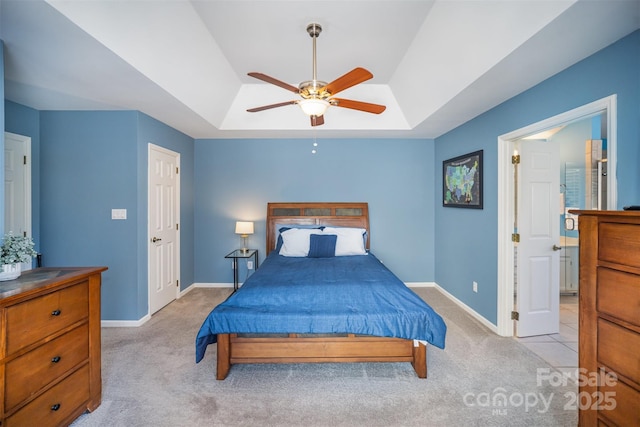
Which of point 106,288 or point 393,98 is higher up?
point 393,98

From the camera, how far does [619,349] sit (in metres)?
1.31

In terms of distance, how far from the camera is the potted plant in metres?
1.63

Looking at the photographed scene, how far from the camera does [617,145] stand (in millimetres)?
1862

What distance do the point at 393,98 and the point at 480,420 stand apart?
3.74 metres

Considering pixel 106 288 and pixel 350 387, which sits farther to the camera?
pixel 106 288

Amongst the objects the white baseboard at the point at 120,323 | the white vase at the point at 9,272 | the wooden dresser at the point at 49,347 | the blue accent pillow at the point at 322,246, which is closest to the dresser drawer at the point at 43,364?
the wooden dresser at the point at 49,347

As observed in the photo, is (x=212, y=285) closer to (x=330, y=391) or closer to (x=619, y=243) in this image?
(x=330, y=391)

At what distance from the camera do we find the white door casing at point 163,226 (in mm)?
3604

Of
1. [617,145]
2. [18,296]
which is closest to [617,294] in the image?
[617,145]

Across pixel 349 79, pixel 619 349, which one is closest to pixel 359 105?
pixel 349 79

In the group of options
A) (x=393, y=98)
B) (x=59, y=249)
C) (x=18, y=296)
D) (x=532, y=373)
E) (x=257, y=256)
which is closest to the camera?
(x=18, y=296)

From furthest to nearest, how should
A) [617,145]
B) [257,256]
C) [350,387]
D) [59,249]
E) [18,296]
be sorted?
1. [257,256]
2. [59,249]
3. [350,387]
4. [617,145]
5. [18,296]

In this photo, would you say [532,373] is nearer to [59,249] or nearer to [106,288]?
[106,288]

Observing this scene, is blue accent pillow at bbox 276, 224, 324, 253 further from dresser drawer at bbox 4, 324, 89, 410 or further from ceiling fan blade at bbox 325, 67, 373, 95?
dresser drawer at bbox 4, 324, 89, 410
